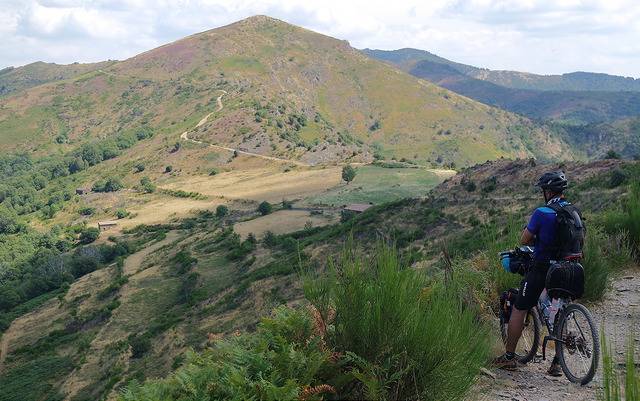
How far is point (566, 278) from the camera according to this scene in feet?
17.7

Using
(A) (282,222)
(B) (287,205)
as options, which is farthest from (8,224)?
(A) (282,222)

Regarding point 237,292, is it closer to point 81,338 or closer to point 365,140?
point 81,338

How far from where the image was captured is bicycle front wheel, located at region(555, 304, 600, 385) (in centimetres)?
515

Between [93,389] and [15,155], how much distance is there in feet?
477

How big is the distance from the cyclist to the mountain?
Result: 401 ft

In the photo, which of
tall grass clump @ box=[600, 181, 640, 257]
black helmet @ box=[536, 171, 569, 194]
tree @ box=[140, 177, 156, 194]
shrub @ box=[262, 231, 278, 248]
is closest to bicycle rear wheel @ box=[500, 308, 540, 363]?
black helmet @ box=[536, 171, 569, 194]

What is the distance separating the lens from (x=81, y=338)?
146 feet

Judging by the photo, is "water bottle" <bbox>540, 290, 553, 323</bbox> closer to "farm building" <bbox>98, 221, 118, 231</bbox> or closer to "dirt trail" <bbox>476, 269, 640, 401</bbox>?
"dirt trail" <bbox>476, 269, 640, 401</bbox>

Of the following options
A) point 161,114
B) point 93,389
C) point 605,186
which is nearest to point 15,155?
point 161,114

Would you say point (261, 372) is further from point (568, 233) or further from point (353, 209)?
point (353, 209)

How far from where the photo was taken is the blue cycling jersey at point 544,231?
5.49 metres

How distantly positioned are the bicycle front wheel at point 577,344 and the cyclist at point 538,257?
7.1 inches

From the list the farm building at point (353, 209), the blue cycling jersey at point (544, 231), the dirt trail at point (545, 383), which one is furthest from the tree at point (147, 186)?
the blue cycling jersey at point (544, 231)

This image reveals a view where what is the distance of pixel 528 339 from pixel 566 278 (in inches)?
58.0
